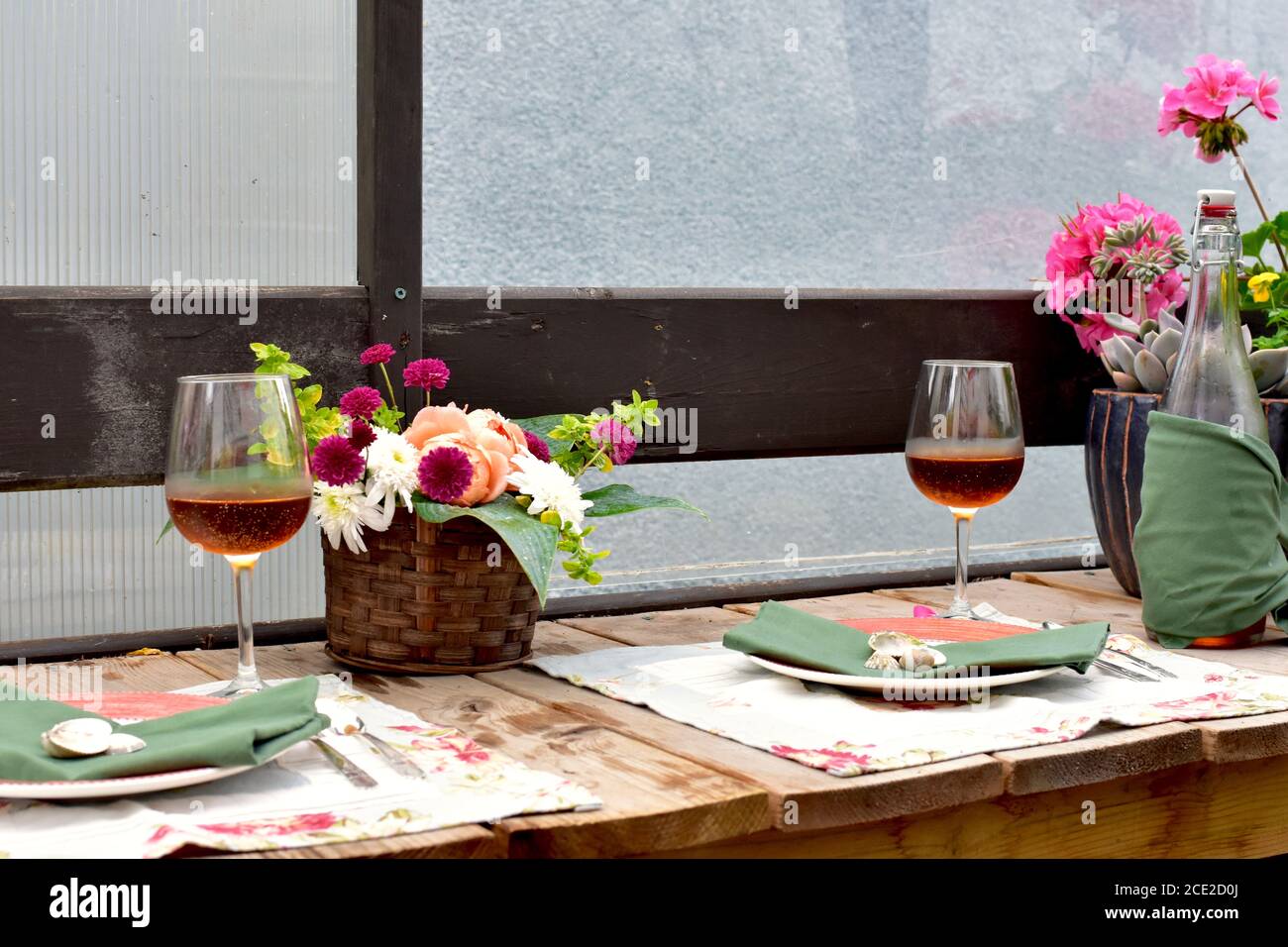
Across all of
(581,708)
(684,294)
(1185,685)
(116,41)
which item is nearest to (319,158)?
(116,41)

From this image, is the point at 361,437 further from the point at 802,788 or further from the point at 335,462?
the point at 802,788

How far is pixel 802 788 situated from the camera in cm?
81

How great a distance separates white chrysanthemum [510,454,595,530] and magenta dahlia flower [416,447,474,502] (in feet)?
0.16

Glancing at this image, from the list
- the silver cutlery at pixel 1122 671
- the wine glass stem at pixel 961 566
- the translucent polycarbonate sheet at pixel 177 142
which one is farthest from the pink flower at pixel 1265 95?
the translucent polycarbonate sheet at pixel 177 142

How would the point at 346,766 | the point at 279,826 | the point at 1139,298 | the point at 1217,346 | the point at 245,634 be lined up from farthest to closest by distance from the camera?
the point at 1139,298
the point at 1217,346
the point at 245,634
the point at 346,766
the point at 279,826

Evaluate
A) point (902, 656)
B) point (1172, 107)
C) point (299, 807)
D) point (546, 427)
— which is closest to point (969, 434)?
point (902, 656)

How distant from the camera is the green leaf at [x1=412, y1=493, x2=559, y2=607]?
3.27 ft

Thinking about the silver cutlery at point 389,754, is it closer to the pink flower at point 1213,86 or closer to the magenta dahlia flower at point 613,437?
the magenta dahlia flower at point 613,437

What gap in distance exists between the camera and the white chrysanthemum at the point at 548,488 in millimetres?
1052

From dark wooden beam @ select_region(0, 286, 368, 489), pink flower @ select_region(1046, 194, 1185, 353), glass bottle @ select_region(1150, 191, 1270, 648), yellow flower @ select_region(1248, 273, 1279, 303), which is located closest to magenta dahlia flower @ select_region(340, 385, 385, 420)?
dark wooden beam @ select_region(0, 286, 368, 489)

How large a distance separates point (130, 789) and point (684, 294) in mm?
905

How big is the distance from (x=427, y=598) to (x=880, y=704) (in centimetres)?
34

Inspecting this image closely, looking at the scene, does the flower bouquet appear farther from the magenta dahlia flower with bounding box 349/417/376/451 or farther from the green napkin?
the green napkin
